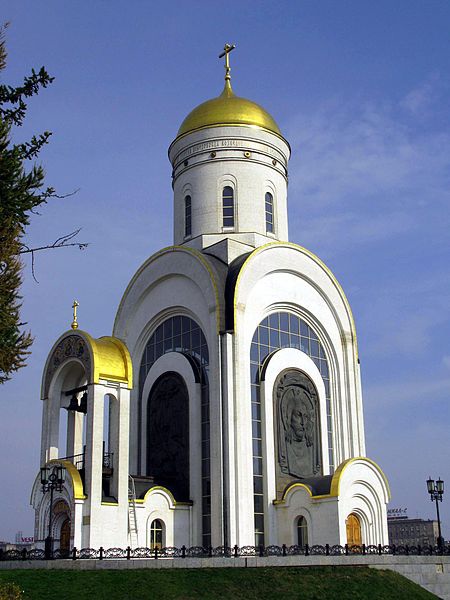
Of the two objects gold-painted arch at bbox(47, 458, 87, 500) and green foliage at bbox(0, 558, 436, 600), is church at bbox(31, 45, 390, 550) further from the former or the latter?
green foliage at bbox(0, 558, 436, 600)

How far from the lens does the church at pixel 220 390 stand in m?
23.1

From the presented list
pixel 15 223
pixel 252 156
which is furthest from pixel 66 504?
pixel 252 156

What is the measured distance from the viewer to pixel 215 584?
17.0 metres

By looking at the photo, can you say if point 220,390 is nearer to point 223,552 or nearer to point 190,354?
point 190,354

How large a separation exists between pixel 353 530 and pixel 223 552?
4485 millimetres

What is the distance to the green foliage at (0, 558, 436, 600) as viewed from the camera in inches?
639

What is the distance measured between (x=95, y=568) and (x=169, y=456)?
807 cm

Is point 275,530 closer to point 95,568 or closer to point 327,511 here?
point 327,511

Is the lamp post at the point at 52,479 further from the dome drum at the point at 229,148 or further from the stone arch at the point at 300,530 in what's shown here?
the dome drum at the point at 229,148

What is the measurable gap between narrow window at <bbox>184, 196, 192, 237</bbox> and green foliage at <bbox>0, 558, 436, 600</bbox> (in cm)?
1484

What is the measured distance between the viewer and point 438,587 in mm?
20609

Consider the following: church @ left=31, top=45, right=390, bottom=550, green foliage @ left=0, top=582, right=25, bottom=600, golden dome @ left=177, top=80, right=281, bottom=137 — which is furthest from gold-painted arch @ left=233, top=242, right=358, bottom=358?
green foliage @ left=0, top=582, right=25, bottom=600

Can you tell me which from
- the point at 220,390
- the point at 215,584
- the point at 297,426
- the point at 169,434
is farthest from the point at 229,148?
the point at 215,584

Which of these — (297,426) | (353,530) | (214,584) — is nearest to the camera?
(214,584)
